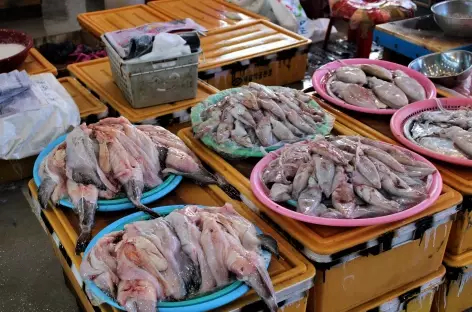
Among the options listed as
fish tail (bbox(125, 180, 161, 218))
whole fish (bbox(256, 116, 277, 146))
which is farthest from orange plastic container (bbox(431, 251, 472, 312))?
fish tail (bbox(125, 180, 161, 218))

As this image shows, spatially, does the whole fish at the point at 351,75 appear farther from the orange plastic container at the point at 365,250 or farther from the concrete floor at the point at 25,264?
the concrete floor at the point at 25,264

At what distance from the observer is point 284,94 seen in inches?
102

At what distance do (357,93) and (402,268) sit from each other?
1054 mm

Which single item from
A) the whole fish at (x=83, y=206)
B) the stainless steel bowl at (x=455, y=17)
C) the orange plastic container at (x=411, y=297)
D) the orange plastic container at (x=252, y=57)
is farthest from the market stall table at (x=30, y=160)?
the stainless steel bowl at (x=455, y=17)

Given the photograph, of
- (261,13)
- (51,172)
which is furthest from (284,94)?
(261,13)

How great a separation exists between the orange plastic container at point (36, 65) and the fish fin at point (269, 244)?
2.33m

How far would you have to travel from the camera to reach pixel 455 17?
394 centimetres

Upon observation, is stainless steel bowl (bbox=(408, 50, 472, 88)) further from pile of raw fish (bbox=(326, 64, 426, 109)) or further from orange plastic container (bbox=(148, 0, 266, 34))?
orange plastic container (bbox=(148, 0, 266, 34))

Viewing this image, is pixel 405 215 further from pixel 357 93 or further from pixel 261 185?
pixel 357 93

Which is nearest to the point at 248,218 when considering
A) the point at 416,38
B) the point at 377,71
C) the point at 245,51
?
the point at 377,71

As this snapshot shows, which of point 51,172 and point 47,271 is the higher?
point 51,172

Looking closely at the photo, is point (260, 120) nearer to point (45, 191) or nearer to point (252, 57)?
point (45, 191)

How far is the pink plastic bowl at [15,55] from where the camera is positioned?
132 inches

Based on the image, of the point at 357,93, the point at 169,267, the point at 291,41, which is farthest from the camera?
the point at 291,41
